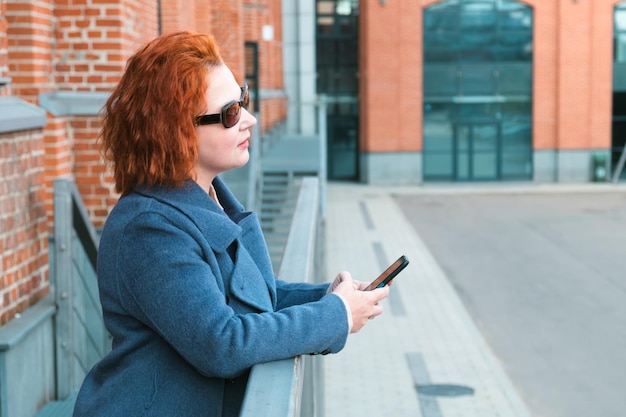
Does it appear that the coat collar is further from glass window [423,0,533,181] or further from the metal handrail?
glass window [423,0,533,181]

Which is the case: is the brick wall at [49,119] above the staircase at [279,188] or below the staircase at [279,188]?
above

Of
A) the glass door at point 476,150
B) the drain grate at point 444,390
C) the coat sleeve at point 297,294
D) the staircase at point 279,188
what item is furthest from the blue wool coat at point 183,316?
the glass door at point 476,150

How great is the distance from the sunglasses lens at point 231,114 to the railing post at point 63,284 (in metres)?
3.87

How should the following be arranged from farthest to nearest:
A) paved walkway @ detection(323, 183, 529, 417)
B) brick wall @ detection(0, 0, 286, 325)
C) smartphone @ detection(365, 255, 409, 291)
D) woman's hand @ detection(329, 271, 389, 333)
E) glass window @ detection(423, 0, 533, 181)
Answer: glass window @ detection(423, 0, 533, 181)
paved walkway @ detection(323, 183, 529, 417)
brick wall @ detection(0, 0, 286, 325)
smartphone @ detection(365, 255, 409, 291)
woman's hand @ detection(329, 271, 389, 333)

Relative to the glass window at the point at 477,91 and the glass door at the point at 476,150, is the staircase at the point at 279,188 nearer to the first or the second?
the glass window at the point at 477,91

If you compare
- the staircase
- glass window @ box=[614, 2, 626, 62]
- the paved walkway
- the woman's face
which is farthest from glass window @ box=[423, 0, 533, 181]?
the woman's face

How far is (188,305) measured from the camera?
2119 mm

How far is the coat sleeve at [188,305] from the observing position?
2.13 m

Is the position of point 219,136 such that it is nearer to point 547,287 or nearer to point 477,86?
point 547,287

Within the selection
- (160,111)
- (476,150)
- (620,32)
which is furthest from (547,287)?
(620,32)

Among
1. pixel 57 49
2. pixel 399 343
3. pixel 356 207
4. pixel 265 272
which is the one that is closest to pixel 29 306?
pixel 57 49

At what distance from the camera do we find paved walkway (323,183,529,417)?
916 centimetres

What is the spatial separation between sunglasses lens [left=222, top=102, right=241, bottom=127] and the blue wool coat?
163mm

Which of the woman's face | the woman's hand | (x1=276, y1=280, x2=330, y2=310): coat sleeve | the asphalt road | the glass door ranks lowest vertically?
the asphalt road
